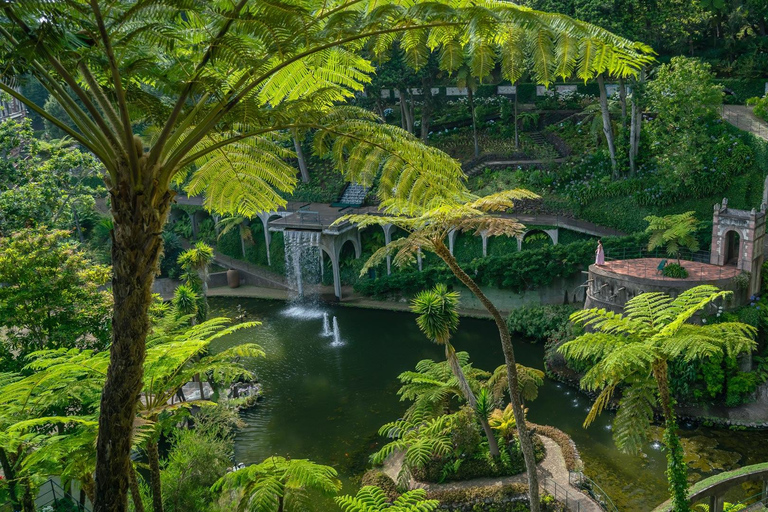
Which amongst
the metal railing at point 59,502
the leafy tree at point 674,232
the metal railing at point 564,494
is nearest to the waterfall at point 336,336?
the leafy tree at point 674,232

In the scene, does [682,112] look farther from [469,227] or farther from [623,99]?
[469,227]

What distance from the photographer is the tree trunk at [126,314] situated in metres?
5.13

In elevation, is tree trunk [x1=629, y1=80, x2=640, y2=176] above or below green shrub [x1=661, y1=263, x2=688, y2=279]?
above

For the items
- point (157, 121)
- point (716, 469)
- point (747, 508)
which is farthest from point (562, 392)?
point (157, 121)

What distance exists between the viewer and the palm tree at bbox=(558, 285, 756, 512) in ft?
33.3

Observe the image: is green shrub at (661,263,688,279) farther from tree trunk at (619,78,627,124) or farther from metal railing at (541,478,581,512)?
tree trunk at (619,78,627,124)

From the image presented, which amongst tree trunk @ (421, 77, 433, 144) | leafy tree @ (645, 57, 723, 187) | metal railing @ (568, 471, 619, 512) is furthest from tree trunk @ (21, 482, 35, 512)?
tree trunk @ (421, 77, 433, 144)

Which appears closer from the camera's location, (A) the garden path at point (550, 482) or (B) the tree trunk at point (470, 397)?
(A) the garden path at point (550, 482)

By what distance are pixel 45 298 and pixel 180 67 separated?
9.56m

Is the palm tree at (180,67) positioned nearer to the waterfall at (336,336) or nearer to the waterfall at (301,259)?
the waterfall at (336,336)

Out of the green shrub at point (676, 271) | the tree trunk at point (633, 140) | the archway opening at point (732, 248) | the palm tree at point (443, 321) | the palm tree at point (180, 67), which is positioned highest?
the tree trunk at point (633, 140)

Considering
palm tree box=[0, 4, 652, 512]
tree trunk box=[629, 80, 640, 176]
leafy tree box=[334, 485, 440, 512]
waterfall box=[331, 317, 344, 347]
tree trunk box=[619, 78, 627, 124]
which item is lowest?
leafy tree box=[334, 485, 440, 512]

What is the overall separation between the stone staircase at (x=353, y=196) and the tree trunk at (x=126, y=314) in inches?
1044

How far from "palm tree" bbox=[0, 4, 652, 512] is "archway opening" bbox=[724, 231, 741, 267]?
678 inches
